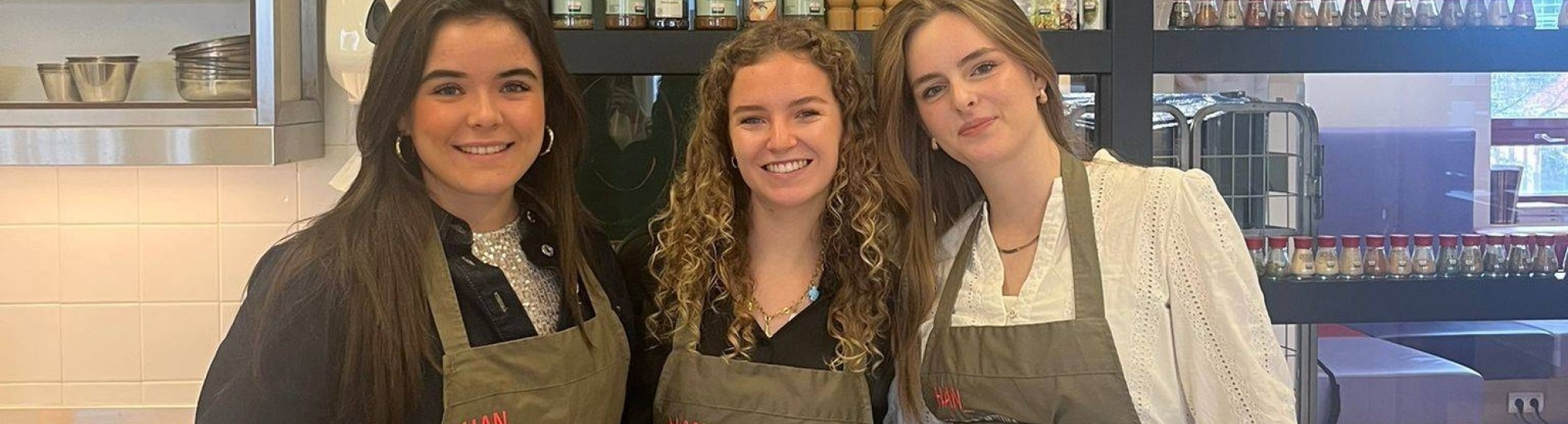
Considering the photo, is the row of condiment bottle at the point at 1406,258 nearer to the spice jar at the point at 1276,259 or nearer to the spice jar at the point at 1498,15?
the spice jar at the point at 1276,259

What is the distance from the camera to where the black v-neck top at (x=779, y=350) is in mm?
1900

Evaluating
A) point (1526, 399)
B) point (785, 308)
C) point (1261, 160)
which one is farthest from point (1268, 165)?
point (785, 308)

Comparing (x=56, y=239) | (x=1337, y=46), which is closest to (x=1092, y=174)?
(x=1337, y=46)

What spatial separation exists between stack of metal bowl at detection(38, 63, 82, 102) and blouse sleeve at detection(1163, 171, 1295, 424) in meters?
1.98

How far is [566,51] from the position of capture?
2.23m

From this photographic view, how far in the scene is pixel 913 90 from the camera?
74.7 inches

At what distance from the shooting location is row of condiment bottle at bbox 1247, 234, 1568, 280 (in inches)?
96.3

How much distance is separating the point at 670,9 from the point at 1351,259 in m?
1.28

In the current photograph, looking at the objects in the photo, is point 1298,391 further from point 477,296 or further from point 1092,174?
point 477,296

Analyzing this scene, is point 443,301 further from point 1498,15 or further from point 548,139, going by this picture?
point 1498,15

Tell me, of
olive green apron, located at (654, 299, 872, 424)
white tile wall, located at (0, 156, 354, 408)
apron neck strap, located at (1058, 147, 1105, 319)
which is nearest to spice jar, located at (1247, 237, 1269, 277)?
apron neck strap, located at (1058, 147, 1105, 319)

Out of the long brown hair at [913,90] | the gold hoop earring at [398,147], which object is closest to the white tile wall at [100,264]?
the gold hoop earring at [398,147]

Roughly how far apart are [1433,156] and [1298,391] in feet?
1.74

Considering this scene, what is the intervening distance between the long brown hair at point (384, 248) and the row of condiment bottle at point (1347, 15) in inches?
47.8
